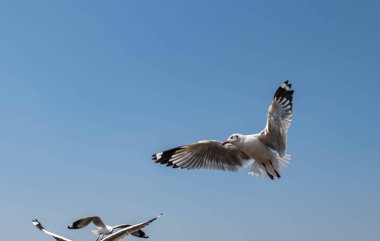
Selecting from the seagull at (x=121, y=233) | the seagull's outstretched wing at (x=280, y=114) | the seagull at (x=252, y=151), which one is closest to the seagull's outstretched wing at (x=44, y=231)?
the seagull at (x=121, y=233)

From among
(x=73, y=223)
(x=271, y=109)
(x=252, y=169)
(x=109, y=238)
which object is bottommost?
(x=109, y=238)

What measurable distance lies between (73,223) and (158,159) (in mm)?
1969

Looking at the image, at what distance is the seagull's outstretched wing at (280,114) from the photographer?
8.31 m

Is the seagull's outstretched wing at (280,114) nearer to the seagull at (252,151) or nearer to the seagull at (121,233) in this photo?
the seagull at (252,151)

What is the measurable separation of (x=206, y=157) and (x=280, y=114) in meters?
1.72

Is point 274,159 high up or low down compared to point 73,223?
up

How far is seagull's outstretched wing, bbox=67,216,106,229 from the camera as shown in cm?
807

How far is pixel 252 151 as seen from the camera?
8.67 metres

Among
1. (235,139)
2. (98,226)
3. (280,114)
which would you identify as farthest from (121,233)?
(280,114)

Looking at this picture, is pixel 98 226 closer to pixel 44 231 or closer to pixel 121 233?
pixel 44 231

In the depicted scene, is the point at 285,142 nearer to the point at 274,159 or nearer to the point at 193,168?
the point at 274,159

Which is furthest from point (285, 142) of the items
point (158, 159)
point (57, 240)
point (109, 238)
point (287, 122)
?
point (57, 240)

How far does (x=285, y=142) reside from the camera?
8500 mm

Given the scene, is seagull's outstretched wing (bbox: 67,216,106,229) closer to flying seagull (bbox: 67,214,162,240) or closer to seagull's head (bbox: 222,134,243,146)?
flying seagull (bbox: 67,214,162,240)
